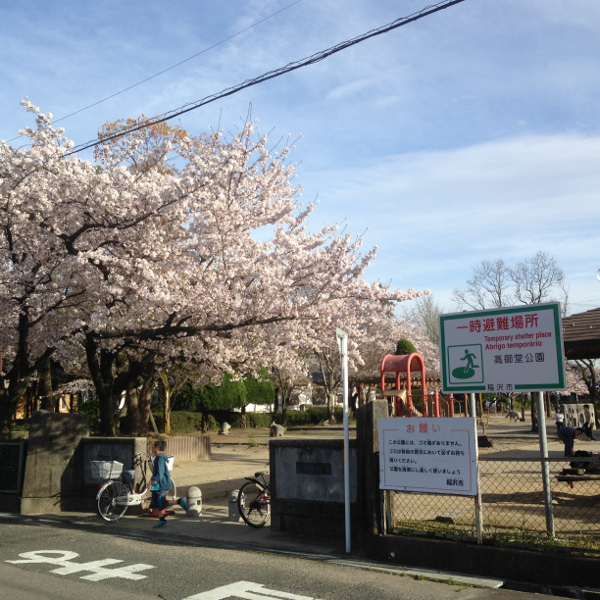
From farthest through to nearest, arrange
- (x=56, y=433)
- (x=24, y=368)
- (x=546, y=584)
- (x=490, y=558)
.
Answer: (x=24, y=368) < (x=56, y=433) < (x=490, y=558) < (x=546, y=584)

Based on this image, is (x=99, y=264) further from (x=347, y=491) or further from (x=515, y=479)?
(x=515, y=479)

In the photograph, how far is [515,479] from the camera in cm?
1472

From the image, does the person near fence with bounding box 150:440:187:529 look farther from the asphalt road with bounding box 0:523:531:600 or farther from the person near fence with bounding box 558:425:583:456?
the person near fence with bounding box 558:425:583:456

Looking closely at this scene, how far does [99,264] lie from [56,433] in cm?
454

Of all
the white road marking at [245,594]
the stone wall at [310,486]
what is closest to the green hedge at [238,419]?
the stone wall at [310,486]

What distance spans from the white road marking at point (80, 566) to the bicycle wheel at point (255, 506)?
2.53 metres

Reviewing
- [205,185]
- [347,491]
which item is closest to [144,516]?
[347,491]

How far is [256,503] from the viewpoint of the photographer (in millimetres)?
10242

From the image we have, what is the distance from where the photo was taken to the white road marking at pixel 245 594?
255 inches

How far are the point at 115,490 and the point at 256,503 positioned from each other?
9.69 feet

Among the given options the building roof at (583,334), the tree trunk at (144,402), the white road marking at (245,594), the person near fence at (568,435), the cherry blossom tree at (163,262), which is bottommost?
the white road marking at (245,594)

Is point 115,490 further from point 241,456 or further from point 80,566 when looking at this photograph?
point 241,456

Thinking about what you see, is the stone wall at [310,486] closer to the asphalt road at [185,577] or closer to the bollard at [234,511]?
the bollard at [234,511]

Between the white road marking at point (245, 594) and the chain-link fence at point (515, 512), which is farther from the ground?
the chain-link fence at point (515, 512)
